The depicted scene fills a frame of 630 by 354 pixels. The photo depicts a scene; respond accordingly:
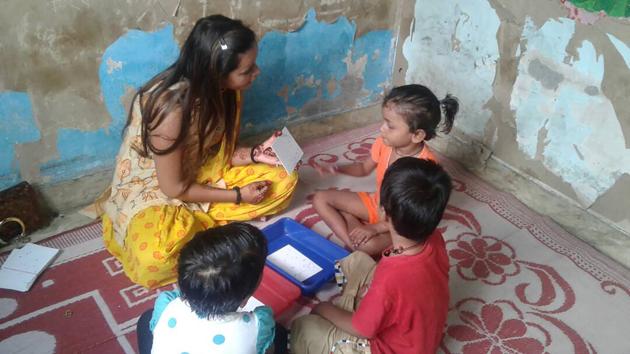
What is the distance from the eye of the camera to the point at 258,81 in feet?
8.23

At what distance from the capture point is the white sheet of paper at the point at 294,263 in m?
1.89

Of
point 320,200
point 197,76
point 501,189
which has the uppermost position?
point 197,76

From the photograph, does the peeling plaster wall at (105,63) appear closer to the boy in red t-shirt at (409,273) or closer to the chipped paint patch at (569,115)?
the chipped paint patch at (569,115)

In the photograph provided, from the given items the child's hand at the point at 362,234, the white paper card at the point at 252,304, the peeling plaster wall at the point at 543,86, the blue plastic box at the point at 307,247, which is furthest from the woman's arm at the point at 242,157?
the peeling plaster wall at the point at 543,86

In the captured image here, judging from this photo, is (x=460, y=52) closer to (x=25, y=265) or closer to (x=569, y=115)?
(x=569, y=115)

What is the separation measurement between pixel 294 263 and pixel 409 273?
738 mm

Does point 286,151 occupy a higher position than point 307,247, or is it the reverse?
point 286,151

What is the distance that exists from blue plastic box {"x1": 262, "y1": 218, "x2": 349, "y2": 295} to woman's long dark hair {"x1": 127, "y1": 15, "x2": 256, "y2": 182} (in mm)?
531

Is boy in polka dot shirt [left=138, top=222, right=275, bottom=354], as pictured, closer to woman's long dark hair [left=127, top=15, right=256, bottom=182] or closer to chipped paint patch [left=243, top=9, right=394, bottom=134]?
woman's long dark hair [left=127, top=15, right=256, bottom=182]

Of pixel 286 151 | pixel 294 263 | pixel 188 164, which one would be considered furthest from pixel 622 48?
pixel 188 164

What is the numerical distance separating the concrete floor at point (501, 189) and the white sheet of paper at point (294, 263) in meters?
0.82

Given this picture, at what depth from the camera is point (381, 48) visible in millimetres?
2908

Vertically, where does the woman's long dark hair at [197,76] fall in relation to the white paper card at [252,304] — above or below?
above

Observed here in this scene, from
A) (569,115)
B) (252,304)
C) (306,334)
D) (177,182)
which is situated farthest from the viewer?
(569,115)
